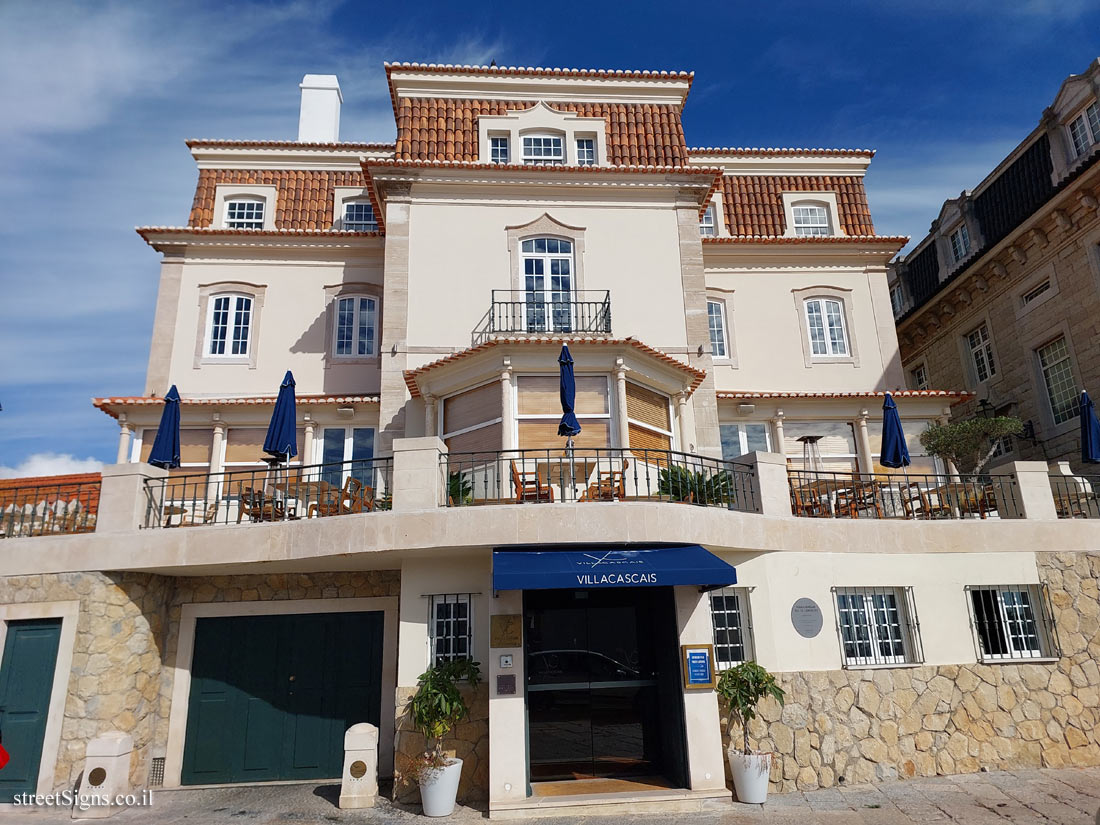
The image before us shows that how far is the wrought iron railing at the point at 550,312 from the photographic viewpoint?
55.1 feet

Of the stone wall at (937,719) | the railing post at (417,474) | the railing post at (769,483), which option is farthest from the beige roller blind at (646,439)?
the stone wall at (937,719)

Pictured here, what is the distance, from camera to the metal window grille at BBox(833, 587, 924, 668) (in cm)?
1199

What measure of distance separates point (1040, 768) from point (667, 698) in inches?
242

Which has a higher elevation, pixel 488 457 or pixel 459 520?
pixel 488 457

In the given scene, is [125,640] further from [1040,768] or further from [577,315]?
[1040,768]

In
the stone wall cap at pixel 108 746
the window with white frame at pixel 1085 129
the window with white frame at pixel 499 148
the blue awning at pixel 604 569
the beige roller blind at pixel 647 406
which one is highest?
the window with white frame at pixel 1085 129

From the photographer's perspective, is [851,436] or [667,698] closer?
[667,698]

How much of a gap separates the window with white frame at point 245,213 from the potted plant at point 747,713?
17.4 meters

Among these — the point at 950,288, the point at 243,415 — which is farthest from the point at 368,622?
the point at 950,288

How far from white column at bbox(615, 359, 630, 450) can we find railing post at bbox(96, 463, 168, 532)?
8.58 metres

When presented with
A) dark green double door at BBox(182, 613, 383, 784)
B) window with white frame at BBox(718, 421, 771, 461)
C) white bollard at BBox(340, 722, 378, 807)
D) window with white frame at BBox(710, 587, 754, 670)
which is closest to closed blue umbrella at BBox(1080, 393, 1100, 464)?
window with white frame at BBox(718, 421, 771, 461)

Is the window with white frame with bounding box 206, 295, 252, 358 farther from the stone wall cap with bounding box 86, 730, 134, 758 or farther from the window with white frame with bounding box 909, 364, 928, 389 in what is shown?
the window with white frame with bounding box 909, 364, 928, 389

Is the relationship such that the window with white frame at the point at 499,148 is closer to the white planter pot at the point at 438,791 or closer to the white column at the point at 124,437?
the white column at the point at 124,437

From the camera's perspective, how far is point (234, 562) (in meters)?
11.4
